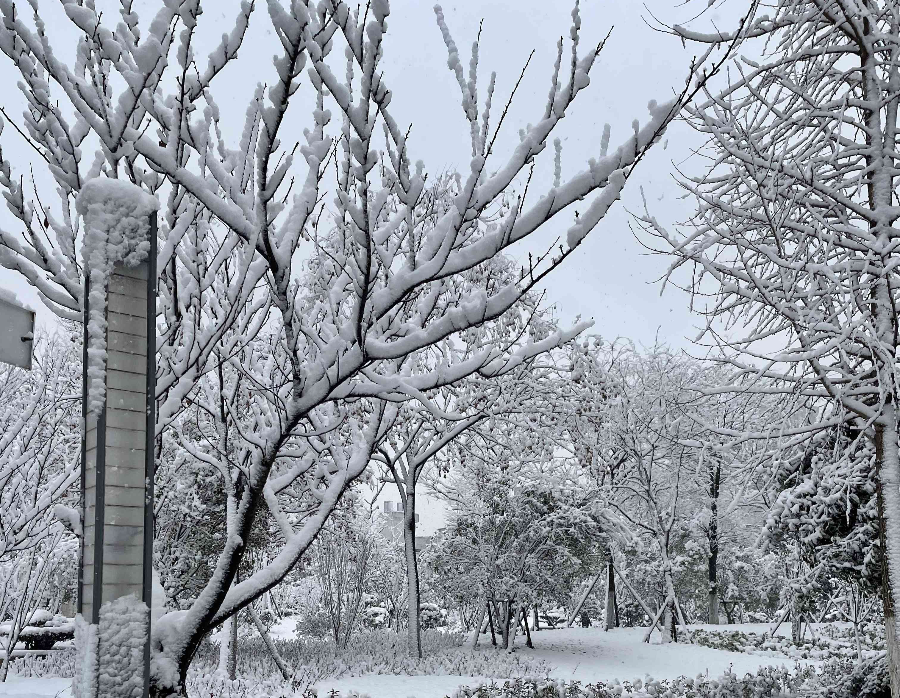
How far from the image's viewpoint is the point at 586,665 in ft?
45.2

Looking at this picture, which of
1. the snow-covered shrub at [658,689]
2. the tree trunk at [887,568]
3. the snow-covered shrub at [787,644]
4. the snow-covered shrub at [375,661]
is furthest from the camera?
the snow-covered shrub at [787,644]

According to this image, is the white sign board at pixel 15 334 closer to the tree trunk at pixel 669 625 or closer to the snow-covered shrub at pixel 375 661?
the snow-covered shrub at pixel 375 661

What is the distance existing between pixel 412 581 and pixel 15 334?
1304 cm

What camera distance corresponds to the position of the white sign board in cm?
257

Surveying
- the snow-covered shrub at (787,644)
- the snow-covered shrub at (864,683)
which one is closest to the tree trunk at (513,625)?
→ the snow-covered shrub at (787,644)

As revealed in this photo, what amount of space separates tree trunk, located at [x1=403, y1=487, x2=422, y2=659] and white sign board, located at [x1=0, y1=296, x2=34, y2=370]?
1231cm

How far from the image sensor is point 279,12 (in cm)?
308

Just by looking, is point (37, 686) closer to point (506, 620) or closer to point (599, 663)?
point (506, 620)

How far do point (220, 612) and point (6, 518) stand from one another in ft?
16.0

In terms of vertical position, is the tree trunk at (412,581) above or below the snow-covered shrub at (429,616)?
above

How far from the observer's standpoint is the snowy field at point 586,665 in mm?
10143

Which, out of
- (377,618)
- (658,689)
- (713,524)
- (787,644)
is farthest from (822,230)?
(377,618)

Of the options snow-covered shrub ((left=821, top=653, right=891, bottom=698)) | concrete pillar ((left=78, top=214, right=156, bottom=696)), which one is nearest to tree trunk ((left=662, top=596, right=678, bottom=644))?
snow-covered shrub ((left=821, top=653, right=891, bottom=698))

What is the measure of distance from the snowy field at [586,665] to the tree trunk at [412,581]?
2124 millimetres
